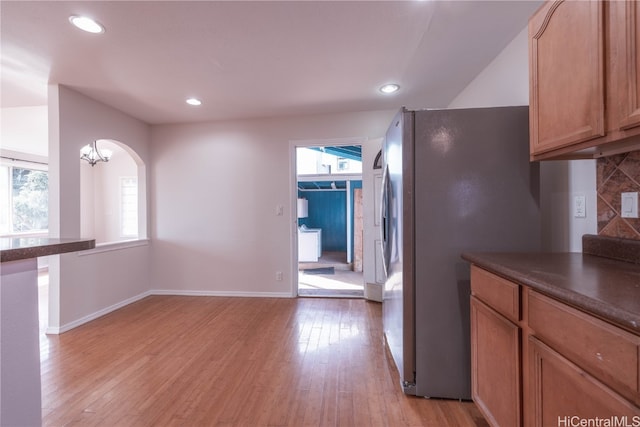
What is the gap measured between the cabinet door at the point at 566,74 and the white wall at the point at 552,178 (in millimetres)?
469

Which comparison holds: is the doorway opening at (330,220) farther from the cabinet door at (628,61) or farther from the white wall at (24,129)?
the white wall at (24,129)

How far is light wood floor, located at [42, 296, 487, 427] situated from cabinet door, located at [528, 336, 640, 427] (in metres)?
0.73

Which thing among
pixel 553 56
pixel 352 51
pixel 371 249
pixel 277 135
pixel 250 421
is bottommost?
pixel 250 421

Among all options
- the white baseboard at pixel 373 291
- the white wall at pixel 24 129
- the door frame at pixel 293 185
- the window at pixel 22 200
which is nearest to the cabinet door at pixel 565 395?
the white baseboard at pixel 373 291

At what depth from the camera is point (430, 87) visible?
2.88 meters

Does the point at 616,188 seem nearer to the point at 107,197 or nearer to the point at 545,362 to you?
the point at 545,362

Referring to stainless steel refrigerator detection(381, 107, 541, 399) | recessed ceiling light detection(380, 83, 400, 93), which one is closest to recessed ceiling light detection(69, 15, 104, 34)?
stainless steel refrigerator detection(381, 107, 541, 399)

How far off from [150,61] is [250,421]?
272cm

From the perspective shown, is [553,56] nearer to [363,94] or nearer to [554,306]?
[554,306]

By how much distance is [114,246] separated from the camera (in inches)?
132

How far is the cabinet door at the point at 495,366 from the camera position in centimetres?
109

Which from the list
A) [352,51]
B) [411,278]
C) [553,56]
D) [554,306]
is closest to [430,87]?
[352,51]

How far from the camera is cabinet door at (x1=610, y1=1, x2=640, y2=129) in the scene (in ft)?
2.89

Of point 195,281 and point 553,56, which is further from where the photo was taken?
point 195,281
